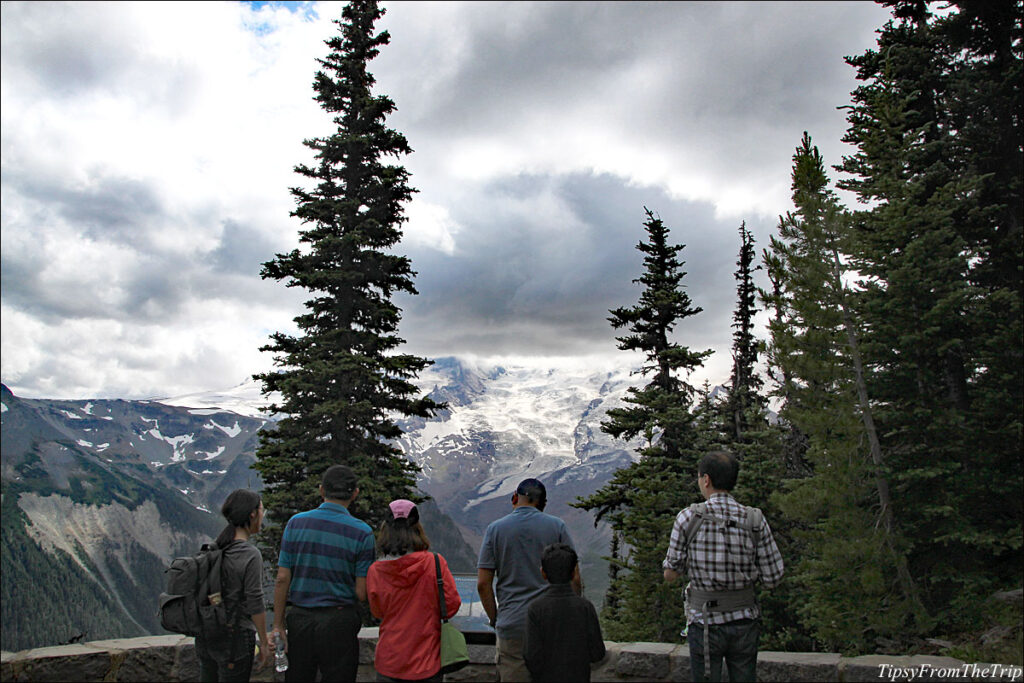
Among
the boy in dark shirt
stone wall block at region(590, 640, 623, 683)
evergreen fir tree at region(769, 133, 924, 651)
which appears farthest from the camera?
evergreen fir tree at region(769, 133, 924, 651)

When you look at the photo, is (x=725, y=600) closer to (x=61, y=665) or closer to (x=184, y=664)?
(x=184, y=664)

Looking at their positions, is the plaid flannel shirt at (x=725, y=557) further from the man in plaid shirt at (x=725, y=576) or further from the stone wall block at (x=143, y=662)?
the stone wall block at (x=143, y=662)

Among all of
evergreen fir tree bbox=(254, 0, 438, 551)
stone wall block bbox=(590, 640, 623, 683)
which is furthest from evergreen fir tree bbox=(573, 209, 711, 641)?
stone wall block bbox=(590, 640, 623, 683)

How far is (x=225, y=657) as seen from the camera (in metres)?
4.47

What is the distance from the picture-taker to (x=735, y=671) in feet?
14.2

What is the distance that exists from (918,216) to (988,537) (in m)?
6.42

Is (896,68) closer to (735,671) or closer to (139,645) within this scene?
(735,671)

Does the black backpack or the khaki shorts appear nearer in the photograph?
the black backpack

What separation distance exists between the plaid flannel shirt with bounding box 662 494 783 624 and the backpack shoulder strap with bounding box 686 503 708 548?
0.8 inches

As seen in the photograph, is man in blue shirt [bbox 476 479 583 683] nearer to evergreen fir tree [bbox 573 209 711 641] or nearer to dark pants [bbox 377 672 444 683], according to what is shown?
dark pants [bbox 377 672 444 683]

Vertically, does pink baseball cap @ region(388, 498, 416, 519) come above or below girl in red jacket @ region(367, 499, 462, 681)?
above

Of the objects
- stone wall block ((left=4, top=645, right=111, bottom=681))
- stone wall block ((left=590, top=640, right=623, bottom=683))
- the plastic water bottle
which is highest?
the plastic water bottle

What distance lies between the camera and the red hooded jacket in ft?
14.6

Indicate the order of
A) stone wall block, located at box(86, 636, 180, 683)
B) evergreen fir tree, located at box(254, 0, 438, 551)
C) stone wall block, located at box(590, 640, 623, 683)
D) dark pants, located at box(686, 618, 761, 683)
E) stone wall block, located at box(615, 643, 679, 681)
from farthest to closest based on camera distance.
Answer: evergreen fir tree, located at box(254, 0, 438, 551) → stone wall block, located at box(590, 640, 623, 683) → stone wall block, located at box(615, 643, 679, 681) → stone wall block, located at box(86, 636, 180, 683) → dark pants, located at box(686, 618, 761, 683)
